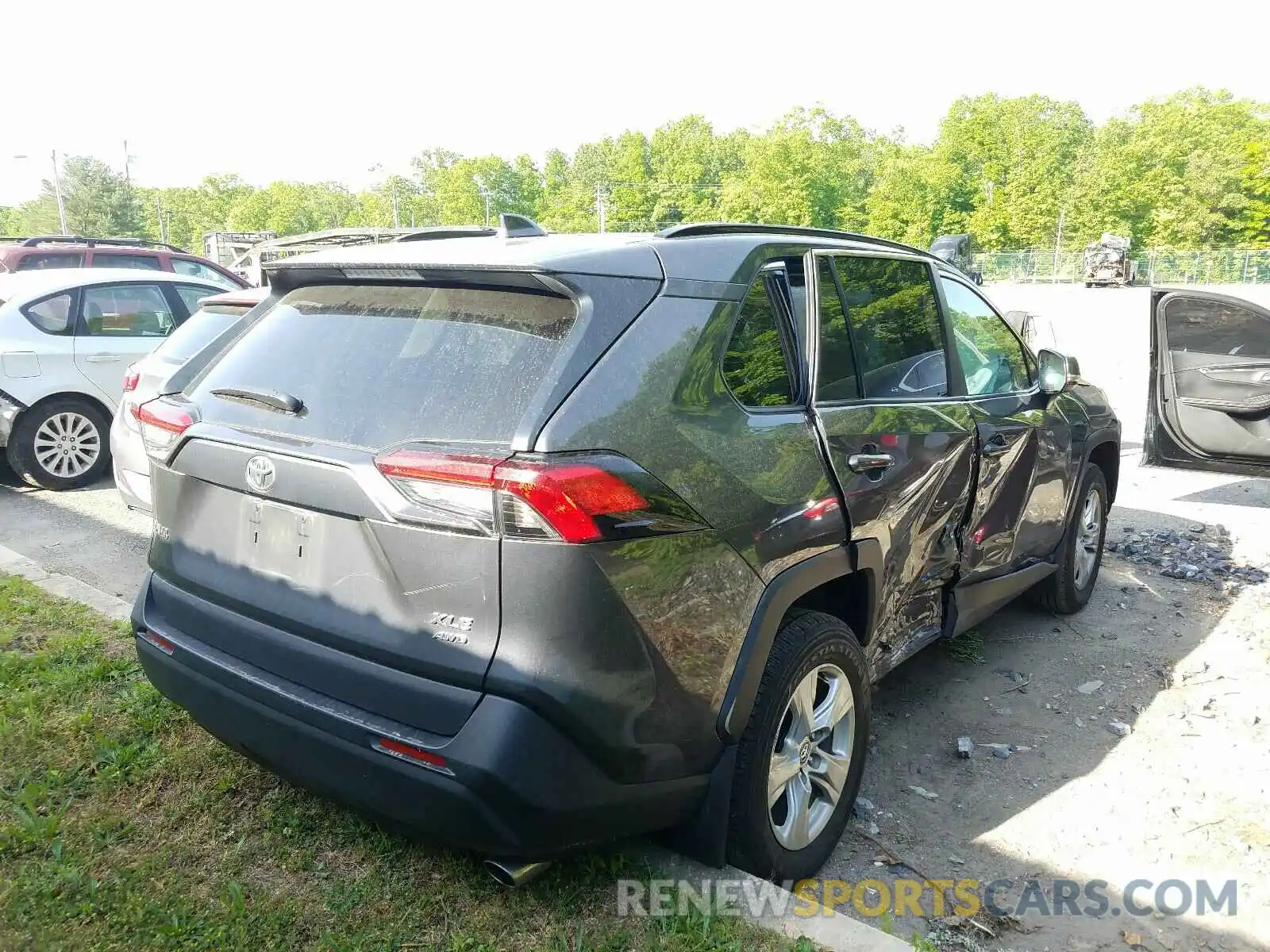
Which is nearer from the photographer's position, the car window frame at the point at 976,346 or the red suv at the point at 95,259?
the car window frame at the point at 976,346

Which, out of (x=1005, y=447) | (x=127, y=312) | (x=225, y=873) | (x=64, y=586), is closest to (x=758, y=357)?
(x=1005, y=447)

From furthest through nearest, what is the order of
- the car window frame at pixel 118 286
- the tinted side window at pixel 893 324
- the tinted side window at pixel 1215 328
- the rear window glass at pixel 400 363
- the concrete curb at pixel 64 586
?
the car window frame at pixel 118 286, the tinted side window at pixel 1215 328, the concrete curb at pixel 64 586, the tinted side window at pixel 893 324, the rear window glass at pixel 400 363

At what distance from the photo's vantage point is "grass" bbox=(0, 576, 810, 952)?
2.37 m

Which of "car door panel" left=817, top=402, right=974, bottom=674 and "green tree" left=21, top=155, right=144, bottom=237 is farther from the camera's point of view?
"green tree" left=21, top=155, right=144, bottom=237

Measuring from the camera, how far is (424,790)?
2.14 m

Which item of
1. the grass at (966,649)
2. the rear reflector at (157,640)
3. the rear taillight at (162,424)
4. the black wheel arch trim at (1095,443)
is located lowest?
the grass at (966,649)

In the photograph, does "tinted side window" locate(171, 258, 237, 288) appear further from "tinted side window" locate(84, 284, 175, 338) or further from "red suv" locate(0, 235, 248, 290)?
"tinted side window" locate(84, 284, 175, 338)

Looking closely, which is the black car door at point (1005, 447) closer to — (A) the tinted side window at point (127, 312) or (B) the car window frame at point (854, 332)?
(B) the car window frame at point (854, 332)

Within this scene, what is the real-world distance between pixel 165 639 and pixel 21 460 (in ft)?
19.6

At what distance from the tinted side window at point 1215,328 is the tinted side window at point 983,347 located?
256cm

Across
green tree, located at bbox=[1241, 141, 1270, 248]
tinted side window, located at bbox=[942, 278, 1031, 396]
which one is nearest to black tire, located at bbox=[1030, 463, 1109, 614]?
tinted side window, located at bbox=[942, 278, 1031, 396]

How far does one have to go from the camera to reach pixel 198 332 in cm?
613

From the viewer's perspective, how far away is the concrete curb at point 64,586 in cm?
442

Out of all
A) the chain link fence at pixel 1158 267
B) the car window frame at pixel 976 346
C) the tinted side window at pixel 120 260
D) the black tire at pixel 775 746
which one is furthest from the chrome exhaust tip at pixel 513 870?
the chain link fence at pixel 1158 267
